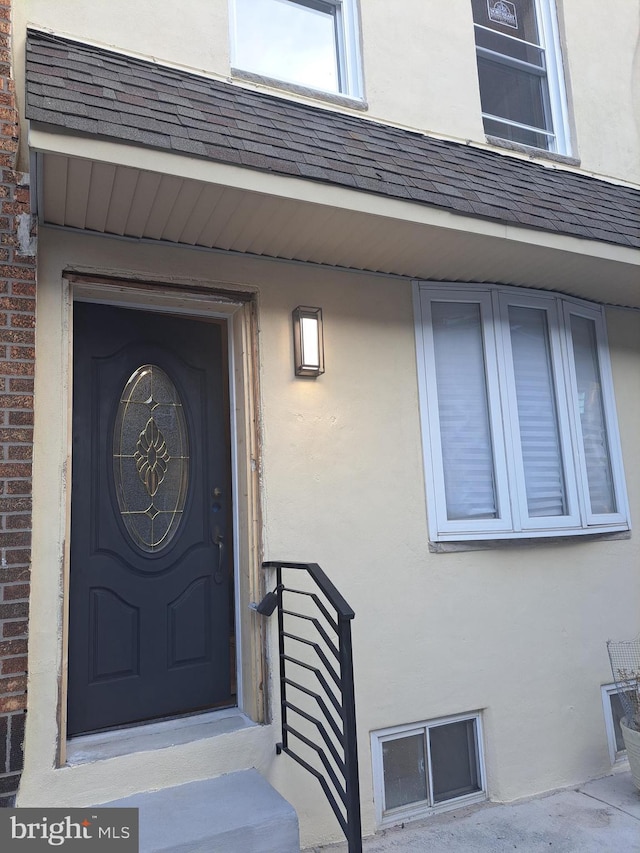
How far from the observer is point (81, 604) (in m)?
3.06

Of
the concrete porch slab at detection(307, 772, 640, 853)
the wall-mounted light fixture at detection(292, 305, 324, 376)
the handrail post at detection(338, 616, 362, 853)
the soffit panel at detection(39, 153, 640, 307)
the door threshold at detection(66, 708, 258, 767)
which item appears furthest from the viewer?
the wall-mounted light fixture at detection(292, 305, 324, 376)

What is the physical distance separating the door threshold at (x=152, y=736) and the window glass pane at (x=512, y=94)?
4.00m

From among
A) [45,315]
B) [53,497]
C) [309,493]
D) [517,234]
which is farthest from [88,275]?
[517,234]

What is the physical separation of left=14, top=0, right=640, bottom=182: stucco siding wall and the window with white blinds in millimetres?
1150

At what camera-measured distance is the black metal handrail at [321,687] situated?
2428mm

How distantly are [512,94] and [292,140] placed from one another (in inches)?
91.0

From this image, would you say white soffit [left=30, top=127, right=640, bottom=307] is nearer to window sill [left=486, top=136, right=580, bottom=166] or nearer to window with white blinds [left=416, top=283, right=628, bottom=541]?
window with white blinds [left=416, top=283, right=628, bottom=541]

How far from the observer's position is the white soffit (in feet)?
8.45

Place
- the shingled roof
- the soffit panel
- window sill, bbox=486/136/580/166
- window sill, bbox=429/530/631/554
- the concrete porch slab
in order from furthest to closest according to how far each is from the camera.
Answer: window sill, bbox=486/136/580/166 → window sill, bbox=429/530/631/554 → the concrete porch slab → the soffit panel → the shingled roof

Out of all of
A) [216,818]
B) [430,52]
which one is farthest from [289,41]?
[216,818]

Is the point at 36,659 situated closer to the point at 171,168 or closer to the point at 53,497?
the point at 53,497

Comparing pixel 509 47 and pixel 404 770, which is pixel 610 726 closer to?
pixel 404 770

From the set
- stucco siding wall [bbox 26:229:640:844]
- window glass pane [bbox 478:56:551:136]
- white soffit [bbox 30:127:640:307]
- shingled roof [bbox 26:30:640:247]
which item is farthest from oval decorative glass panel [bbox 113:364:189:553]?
window glass pane [bbox 478:56:551:136]

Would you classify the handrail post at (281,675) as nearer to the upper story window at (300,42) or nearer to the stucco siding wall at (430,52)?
the stucco siding wall at (430,52)
